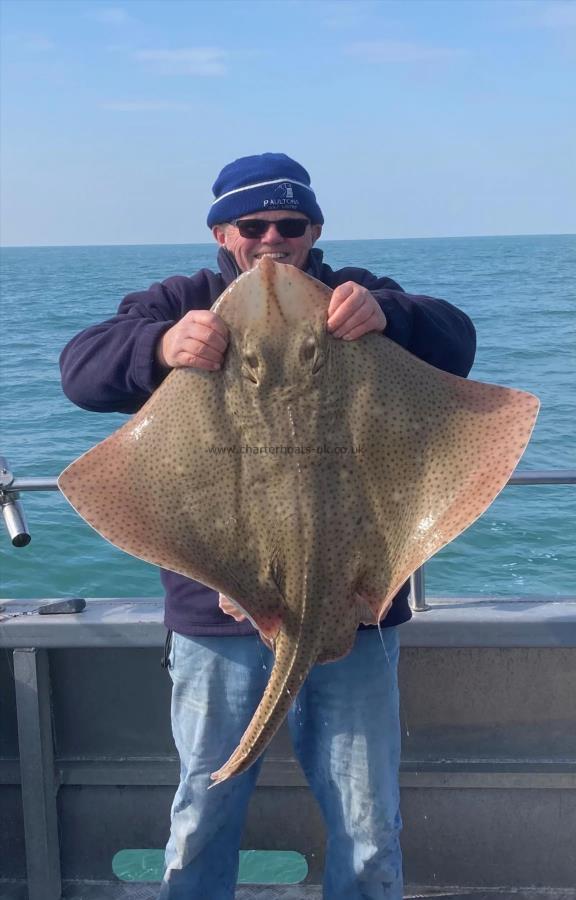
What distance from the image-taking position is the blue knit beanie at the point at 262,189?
2.83m

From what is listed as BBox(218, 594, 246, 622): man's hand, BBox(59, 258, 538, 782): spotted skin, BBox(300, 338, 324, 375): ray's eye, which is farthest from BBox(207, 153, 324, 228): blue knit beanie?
BBox(218, 594, 246, 622): man's hand

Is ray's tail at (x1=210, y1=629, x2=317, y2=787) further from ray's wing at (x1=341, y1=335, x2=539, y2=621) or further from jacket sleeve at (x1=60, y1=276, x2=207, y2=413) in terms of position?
jacket sleeve at (x1=60, y1=276, x2=207, y2=413)

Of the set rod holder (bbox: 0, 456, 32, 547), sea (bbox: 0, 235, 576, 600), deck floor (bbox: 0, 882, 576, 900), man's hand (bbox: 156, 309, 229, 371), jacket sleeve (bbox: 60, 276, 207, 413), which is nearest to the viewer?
man's hand (bbox: 156, 309, 229, 371)

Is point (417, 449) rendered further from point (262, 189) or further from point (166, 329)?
point (262, 189)

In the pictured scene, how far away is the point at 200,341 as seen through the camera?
2375 millimetres

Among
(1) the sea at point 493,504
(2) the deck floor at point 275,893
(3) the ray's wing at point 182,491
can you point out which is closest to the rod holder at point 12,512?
(3) the ray's wing at point 182,491

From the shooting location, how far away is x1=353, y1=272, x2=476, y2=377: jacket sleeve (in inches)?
106

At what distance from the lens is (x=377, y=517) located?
244 cm

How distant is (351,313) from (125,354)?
70 cm

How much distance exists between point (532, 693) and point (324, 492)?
1.87 meters

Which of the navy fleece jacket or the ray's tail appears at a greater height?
the navy fleece jacket

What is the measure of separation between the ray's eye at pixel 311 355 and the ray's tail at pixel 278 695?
2.37 ft

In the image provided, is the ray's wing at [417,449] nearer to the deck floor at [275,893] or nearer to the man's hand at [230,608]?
the man's hand at [230,608]

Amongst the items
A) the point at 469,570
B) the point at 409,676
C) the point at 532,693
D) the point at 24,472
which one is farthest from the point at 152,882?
the point at 24,472
